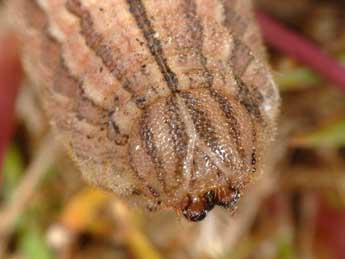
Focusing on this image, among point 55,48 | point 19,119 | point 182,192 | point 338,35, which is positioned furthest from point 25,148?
point 182,192

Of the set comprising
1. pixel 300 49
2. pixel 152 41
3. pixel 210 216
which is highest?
pixel 152 41

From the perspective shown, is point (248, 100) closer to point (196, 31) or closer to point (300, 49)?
point (196, 31)

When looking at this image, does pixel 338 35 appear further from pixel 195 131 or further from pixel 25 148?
pixel 195 131

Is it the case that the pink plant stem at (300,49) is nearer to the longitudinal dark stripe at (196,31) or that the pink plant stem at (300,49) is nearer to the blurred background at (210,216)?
the blurred background at (210,216)

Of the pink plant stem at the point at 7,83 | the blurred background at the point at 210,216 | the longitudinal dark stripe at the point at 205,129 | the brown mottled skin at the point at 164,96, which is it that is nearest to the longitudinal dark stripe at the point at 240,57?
the brown mottled skin at the point at 164,96

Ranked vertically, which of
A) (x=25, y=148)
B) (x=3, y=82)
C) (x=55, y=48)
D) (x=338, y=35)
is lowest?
(x=338, y=35)

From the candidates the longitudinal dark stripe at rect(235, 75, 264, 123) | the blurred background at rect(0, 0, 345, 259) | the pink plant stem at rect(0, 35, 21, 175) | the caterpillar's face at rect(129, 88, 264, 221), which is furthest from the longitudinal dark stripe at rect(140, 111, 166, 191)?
the pink plant stem at rect(0, 35, 21, 175)

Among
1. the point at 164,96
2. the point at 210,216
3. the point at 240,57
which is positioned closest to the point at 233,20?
the point at 240,57
